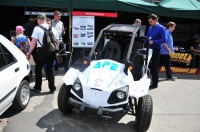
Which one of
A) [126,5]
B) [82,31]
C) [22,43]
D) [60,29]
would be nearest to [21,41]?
[22,43]

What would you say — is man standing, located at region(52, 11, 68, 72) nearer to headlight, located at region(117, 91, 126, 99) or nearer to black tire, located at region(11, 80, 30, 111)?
black tire, located at region(11, 80, 30, 111)

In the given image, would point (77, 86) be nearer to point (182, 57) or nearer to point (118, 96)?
point (118, 96)

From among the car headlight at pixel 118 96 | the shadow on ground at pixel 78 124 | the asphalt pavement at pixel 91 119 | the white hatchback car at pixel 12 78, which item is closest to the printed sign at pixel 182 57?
the asphalt pavement at pixel 91 119

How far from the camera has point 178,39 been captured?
40.4 ft

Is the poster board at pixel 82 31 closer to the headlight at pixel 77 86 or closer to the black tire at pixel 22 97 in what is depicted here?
the black tire at pixel 22 97

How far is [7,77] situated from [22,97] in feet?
2.71

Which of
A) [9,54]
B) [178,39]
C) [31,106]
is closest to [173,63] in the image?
[178,39]

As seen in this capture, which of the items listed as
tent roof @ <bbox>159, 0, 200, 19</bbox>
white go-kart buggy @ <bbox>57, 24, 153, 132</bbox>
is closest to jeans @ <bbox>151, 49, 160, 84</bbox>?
white go-kart buggy @ <bbox>57, 24, 153, 132</bbox>

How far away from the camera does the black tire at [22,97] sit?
395cm

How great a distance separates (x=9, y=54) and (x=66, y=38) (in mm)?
7482

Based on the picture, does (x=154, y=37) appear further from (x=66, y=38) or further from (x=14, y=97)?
(x=66, y=38)

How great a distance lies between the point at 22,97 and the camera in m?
4.19

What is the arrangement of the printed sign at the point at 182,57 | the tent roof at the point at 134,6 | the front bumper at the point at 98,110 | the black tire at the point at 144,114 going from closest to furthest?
the front bumper at the point at 98,110
the black tire at the point at 144,114
the tent roof at the point at 134,6
the printed sign at the point at 182,57

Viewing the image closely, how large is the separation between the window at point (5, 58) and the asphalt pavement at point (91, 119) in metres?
0.96
